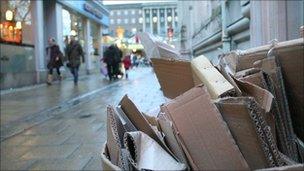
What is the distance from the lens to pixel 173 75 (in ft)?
7.13

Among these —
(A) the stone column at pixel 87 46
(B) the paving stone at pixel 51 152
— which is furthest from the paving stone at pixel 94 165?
(A) the stone column at pixel 87 46

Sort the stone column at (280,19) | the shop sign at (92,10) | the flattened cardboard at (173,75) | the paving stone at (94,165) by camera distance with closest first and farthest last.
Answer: the flattened cardboard at (173,75), the paving stone at (94,165), the stone column at (280,19), the shop sign at (92,10)

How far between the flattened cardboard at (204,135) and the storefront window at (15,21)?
572 inches

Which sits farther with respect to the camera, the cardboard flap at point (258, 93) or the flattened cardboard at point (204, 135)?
the cardboard flap at point (258, 93)

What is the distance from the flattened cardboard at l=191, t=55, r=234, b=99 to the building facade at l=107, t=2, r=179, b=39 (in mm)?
76085

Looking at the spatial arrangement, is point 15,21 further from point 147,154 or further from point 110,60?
point 147,154

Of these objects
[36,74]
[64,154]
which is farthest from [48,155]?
[36,74]

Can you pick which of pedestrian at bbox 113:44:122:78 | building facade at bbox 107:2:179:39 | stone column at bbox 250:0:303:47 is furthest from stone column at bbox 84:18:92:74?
building facade at bbox 107:2:179:39

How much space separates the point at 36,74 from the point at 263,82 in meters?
17.2

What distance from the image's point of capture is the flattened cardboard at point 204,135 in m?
1.51

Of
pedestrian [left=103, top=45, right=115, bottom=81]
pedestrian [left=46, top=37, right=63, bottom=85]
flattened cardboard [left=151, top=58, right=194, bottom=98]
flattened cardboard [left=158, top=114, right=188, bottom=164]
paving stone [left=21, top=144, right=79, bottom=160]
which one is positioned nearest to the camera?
flattened cardboard [left=158, top=114, right=188, bottom=164]

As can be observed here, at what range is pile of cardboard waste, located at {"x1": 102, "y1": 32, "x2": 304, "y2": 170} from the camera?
1524 millimetres

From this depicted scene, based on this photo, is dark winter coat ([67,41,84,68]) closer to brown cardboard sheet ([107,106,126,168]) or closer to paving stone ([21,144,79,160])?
paving stone ([21,144,79,160])

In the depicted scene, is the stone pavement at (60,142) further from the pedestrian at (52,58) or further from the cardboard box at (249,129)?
the pedestrian at (52,58)
